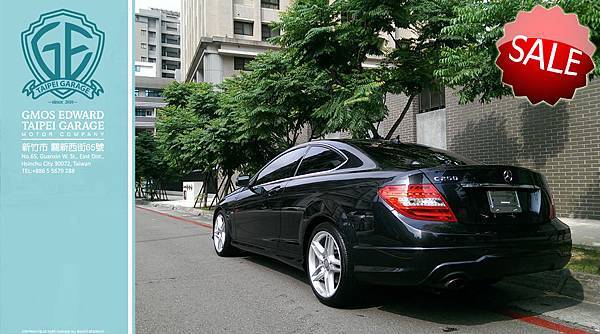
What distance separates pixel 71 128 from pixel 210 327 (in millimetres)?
2297

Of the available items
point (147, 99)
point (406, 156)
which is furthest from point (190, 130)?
point (147, 99)

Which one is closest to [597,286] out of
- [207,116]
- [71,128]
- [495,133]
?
[71,128]

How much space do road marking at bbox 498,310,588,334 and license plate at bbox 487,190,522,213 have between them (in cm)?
93

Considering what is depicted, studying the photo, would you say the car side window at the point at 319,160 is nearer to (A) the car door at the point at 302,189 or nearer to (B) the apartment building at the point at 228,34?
(A) the car door at the point at 302,189

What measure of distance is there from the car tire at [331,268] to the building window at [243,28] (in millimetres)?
34849

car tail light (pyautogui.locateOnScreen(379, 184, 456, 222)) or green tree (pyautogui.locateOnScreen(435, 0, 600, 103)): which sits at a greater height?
green tree (pyautogui.locateOnScreen(435, 0, 600, 103))

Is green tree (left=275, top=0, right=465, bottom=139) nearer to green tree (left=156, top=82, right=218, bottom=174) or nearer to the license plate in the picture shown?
the license plate

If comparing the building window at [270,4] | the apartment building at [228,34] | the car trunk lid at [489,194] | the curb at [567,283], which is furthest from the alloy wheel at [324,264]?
the building window at [270,4]

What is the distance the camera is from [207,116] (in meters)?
18.5

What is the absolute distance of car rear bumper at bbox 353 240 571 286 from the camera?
3658 mm

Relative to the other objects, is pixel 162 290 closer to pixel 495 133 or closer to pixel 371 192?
pixel 371 192

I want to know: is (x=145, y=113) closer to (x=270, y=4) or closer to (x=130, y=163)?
(x=270, y=4)

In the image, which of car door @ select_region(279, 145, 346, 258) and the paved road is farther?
car door @ select_region(279, 145, 346, 258)

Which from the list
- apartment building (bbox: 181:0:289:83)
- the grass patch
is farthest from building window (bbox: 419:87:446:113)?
apartment building (bbox: 181:0:289:83)
